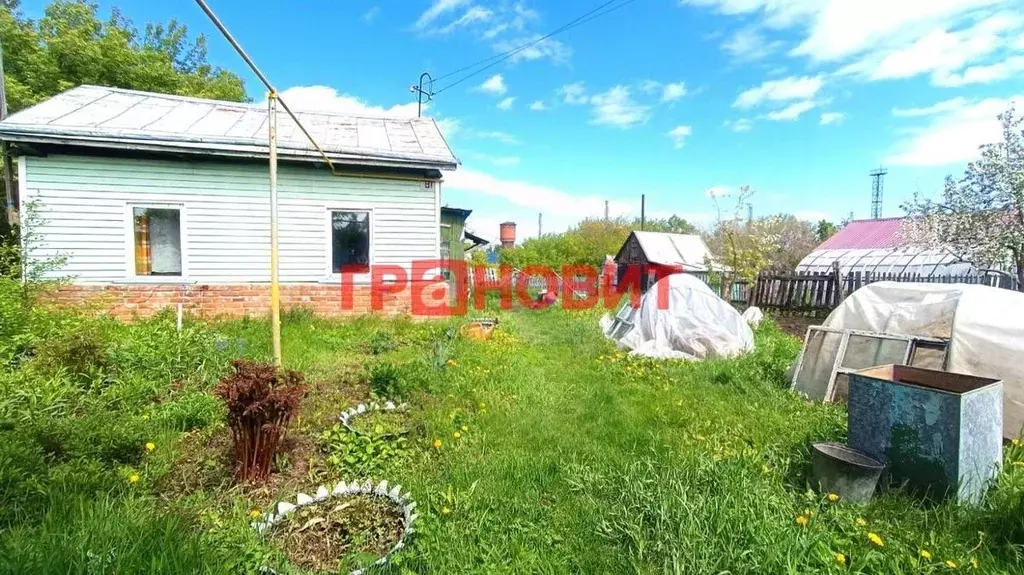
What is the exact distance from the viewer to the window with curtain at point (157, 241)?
7.62 meters

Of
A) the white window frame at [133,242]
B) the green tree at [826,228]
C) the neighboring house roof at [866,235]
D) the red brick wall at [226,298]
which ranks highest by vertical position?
the green tree at [826,228]

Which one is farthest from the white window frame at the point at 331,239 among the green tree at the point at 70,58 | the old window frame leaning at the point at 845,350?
the green tree at the point at 70,58

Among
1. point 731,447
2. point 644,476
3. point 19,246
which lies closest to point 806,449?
point 731,447

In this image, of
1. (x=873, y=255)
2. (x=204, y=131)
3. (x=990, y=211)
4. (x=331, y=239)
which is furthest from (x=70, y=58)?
(x=873, y=255)

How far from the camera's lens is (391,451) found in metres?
3.29

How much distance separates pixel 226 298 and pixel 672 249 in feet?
65.5

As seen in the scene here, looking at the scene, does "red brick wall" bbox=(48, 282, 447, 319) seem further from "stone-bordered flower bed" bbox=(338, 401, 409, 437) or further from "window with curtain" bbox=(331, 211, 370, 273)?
"stone-bordered flower bed" bbox=(338, 401, 409, 437)

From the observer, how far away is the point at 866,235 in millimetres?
24031

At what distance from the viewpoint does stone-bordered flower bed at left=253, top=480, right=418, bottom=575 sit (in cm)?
216

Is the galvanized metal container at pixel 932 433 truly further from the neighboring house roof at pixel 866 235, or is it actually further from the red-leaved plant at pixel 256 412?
the neighboring house roof at pixel 866 235

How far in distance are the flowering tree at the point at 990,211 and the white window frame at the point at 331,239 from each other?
37.5 feet

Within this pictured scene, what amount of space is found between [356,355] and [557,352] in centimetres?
301

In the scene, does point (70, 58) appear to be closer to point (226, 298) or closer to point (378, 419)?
point (226, 298)

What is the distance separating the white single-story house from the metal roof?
48.9 ft
